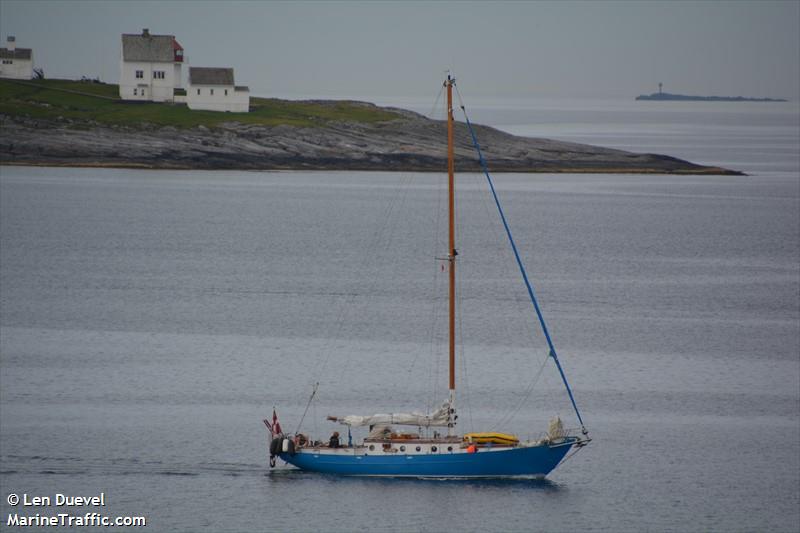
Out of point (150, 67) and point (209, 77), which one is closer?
point (150, 67)

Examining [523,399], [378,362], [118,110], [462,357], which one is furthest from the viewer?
[118,110]

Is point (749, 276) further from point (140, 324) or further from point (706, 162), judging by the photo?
point (706, 162)

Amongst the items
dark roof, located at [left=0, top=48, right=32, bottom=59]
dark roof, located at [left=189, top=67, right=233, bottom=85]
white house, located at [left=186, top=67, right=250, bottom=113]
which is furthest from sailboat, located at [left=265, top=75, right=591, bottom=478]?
dark roof, located at [left=0, top=48, right=32, bottom=59]

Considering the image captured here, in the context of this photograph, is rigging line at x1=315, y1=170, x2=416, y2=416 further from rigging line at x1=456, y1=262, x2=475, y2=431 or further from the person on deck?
the person on deck

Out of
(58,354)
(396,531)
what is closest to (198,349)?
(58,354)

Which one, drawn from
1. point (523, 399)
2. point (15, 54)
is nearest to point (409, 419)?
point (523, 399)

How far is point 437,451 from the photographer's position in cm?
3788

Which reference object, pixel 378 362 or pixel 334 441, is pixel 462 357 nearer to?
pixel 378 362

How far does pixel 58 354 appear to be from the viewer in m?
52.9

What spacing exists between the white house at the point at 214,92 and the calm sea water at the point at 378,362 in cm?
3940

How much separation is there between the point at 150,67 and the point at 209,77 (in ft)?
21.5

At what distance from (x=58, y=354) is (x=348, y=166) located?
93.2 metres

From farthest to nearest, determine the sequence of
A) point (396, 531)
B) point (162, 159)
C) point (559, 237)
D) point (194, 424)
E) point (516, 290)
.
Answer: point (162, 159), point (559, 237), point (516, 290), point (194, 424), point (396, 531)

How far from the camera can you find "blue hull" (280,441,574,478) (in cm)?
3781
